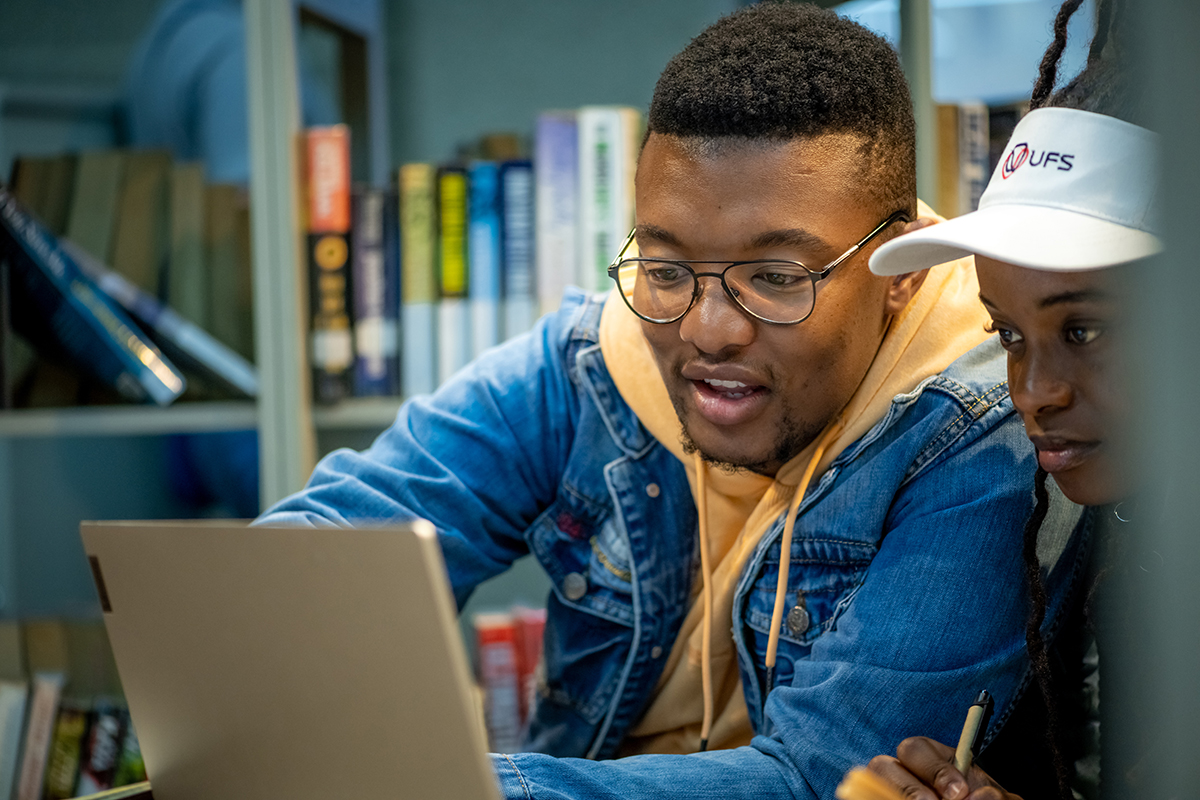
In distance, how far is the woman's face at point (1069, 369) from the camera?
700mm

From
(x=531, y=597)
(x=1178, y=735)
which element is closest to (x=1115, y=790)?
(x=1178, y=735)

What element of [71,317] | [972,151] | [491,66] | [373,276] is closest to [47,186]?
[71,317]

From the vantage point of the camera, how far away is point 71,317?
152 cm

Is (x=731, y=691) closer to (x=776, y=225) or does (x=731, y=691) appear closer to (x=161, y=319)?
(x=776, y=225)

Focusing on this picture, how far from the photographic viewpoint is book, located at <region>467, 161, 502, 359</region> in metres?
1.50

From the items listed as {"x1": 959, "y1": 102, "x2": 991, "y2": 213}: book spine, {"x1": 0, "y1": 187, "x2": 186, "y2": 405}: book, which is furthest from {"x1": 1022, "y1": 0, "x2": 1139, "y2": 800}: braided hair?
{"x1": 0, "y1": 187, "x2": 186, "y2": 405}: book

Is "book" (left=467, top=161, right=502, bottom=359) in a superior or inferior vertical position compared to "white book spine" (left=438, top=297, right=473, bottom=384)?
superior

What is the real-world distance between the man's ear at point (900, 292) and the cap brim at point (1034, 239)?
198 millimetres

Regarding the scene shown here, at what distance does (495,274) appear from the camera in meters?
1.52

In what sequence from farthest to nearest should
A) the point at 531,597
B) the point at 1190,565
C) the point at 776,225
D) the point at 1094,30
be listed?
the point at 531,597 < the point at 776,225 < the point at 1094,30 < the point at 1190,565

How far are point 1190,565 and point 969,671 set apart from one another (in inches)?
20.6

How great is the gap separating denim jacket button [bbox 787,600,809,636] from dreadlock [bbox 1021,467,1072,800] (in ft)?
0.67

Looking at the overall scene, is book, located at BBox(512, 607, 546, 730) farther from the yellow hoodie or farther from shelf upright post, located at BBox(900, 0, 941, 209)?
shelf upright post, located at BBox(900, 0, 941, 209)

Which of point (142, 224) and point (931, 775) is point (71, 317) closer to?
point (142, 224)
